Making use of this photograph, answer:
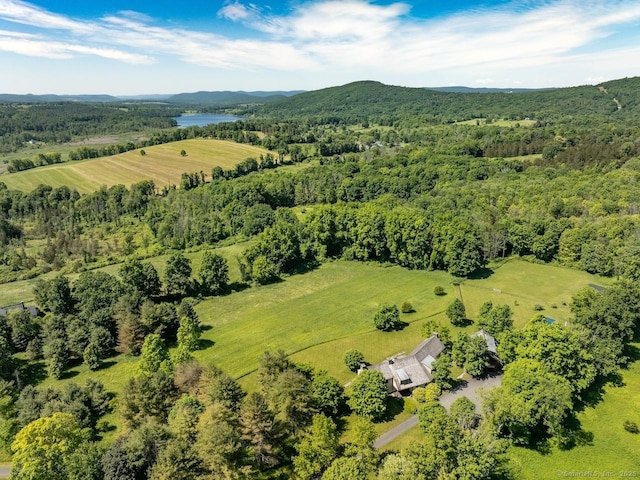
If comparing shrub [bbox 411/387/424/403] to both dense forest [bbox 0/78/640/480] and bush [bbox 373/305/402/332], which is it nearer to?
dense forest [bbox 0/78/640/480]

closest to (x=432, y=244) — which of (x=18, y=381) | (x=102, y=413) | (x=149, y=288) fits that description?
(x=149, y=288)

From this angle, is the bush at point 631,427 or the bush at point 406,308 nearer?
the bush at point 631,427

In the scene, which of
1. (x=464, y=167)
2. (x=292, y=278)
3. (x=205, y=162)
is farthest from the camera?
(x=205, y=162)

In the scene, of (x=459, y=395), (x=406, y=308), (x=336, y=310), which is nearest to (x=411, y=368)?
(x=459, y=395)

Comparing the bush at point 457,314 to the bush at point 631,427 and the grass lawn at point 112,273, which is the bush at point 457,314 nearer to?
the bush at point 631,427

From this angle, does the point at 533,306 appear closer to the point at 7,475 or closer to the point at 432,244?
the point at 432,244

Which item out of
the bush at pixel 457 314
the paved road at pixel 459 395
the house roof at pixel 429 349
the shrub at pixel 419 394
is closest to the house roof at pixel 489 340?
the paved road at pixel 459 395
